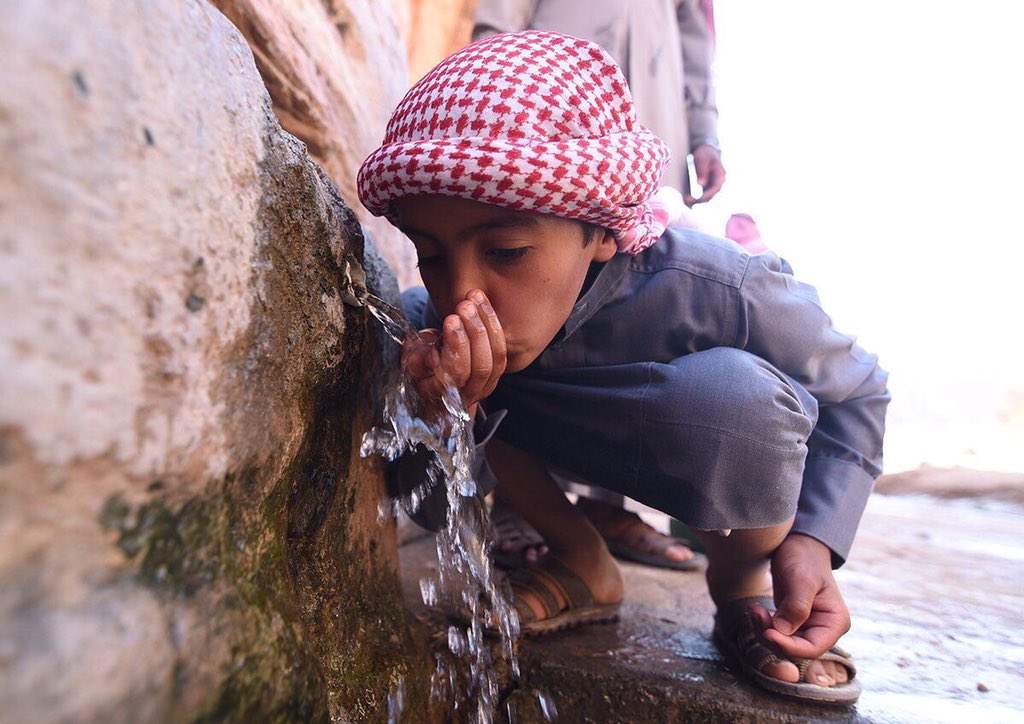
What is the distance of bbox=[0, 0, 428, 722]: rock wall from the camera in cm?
45

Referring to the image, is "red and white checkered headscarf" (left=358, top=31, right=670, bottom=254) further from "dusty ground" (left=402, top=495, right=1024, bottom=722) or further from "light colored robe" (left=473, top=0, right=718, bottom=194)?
"light colored robe" (left=473, top=0, right=718, bottom=194)

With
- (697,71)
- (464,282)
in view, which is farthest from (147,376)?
(697,71)

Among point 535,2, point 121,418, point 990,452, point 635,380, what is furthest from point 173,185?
point 990,452

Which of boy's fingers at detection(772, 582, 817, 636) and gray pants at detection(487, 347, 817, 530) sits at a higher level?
gray pants at detection(487, 347, 817, 530)

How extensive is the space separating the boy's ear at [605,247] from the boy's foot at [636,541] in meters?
0.94

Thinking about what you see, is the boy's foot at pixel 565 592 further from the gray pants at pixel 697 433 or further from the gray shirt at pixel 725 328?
the gray shirt at pixel 725 328

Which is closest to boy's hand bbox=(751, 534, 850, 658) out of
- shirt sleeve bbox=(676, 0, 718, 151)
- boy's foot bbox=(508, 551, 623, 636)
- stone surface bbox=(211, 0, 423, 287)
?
boy's foot bbox=(508, 551, 623, 636)

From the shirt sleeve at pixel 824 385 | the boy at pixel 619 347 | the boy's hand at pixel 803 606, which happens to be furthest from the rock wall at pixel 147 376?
the shirt sleeve at pixel 824 385

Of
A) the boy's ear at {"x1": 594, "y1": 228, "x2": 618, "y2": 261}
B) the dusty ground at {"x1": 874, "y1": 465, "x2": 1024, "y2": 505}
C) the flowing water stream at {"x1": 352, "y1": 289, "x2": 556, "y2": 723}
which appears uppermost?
the boy's ear at {"x1": 594, "y1": 228, "x2": 618, "y2": 261}

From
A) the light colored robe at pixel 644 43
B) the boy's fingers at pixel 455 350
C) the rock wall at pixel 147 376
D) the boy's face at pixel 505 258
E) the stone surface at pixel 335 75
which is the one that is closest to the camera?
the rock wall at pixel 147 376

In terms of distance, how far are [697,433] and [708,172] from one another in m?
1.90

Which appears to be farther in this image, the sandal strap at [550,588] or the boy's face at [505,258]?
the sandal strap at [550,588]

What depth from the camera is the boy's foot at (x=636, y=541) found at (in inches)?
81.0

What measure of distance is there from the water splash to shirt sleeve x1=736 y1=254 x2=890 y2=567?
2.12 feet
